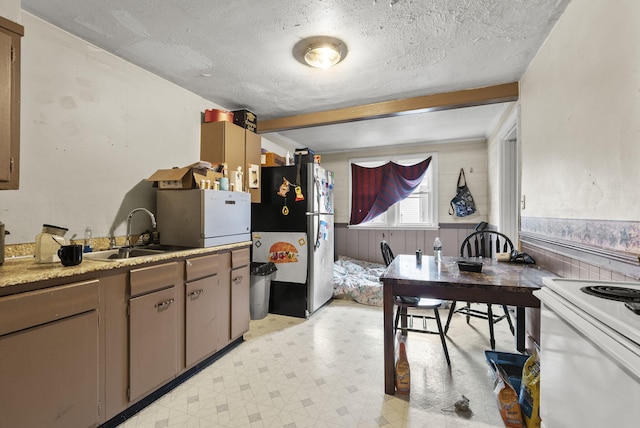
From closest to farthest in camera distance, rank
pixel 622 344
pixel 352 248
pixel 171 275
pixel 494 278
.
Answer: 1. pixel 622 344
2. pixel 494 278
3. pixel 171 275
4. pixel 352 248

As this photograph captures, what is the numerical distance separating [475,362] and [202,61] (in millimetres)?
3347

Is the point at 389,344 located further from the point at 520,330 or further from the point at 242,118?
the point at 242,118

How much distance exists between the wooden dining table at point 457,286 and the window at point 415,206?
9.49ft

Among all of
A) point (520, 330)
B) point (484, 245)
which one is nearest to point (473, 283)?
point (520, 330)

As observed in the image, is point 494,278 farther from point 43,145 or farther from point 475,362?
point 43,145

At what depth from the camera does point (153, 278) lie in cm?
175

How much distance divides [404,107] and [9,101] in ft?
10.0

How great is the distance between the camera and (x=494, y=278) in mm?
1747

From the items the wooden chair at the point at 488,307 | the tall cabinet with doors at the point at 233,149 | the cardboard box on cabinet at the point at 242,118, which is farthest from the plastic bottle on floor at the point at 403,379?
the cardboard box on cabinet at the point at 242,118

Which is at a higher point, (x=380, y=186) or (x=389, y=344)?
(x=380, y=186)

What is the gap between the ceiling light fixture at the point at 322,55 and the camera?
6.82 feet

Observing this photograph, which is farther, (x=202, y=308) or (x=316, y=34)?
(x=202, y=308)

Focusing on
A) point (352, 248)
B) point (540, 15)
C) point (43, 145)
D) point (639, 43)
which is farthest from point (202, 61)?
point (352, 248)

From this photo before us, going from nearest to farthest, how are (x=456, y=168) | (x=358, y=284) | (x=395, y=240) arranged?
(x=358, y=284) → (x=456, y=168) → (x=395, y=240)
